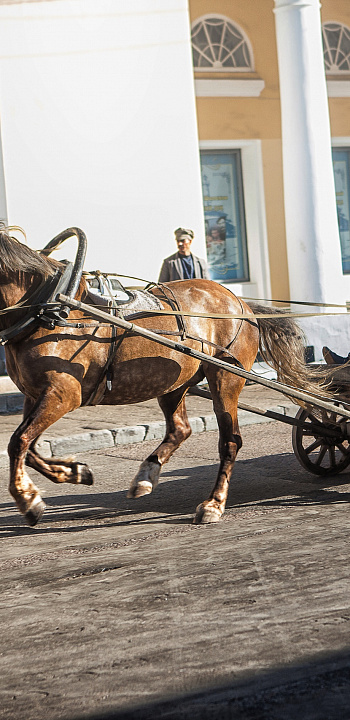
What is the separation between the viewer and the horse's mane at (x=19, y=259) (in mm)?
5387

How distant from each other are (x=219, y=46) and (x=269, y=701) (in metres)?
12.6

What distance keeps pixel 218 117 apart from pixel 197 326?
29.1ft

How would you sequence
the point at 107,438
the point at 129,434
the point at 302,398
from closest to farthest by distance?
the point at 302,398
the point at 107,438
the point at 129,434

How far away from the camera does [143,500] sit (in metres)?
6.60

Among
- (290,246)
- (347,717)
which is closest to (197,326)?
(347,717)

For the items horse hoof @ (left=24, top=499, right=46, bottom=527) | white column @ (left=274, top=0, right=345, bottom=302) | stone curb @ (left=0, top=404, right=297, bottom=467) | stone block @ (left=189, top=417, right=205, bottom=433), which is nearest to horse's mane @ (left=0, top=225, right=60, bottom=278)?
horse hoof @ (left=24, top=499, right=46, bottom=527)

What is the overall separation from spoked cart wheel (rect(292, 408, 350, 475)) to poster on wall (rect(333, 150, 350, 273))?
30.4ft

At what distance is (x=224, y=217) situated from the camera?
48.3 feet

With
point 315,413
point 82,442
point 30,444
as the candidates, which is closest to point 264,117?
point 82,442

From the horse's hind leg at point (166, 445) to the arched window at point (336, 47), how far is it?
33.1 feet

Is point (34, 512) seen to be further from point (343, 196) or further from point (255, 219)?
point (343, 196)

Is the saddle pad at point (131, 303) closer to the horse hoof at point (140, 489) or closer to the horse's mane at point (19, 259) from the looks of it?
the horse's mane at point (19, 259)

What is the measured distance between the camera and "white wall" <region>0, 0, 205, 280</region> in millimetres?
11453

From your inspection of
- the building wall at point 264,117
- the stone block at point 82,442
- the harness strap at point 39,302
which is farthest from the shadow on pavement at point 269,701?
the building wall at point 264,117
